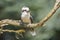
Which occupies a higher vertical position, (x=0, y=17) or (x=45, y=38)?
(x=0, y=17)

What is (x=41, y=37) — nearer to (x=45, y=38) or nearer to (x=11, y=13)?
(x=45, y=38)

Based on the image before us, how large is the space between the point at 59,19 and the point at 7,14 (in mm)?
841

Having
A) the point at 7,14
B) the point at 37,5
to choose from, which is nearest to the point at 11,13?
the point at 7,14

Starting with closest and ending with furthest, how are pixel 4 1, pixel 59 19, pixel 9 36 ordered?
pixel 59 19 < pixel 4 1 < pixel 9 36

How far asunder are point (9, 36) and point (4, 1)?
3.41 ft

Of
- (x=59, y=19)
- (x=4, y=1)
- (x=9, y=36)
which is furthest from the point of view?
(x=9, y=36)

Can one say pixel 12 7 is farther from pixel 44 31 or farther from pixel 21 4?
pixel 44 31

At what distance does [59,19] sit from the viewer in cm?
466

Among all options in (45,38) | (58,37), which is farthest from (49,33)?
(58,37)

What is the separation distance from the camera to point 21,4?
16.6 feet

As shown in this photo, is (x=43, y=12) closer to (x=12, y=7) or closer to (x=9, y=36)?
(x=12, y=7)

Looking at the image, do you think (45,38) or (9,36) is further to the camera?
(9,36)

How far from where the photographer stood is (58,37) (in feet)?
17.0

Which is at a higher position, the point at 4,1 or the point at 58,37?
the point at 4,1
